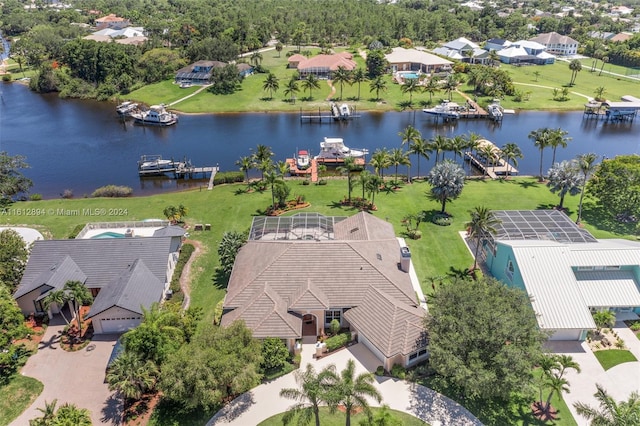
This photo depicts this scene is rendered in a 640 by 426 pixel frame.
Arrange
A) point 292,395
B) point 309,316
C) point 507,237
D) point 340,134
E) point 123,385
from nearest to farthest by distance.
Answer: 1. point 292,395
2. point 123,385
3. point 309,316
4. point 507,237
5. point 340,134

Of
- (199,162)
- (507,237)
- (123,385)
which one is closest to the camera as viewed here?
(123,385)

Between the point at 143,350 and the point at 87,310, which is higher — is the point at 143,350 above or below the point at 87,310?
above

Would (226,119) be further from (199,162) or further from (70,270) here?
(70,270)

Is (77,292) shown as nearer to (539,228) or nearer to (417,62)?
(539,228)

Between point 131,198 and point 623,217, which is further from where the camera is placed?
point 131,198

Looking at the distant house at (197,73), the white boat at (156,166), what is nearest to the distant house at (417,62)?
the distant house at (197,73)

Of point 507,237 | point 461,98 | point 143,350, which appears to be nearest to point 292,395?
point 143,350
